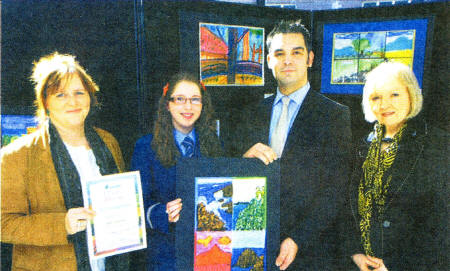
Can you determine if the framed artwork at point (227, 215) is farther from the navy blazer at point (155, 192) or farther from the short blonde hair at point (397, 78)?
the short blonde hair at point (397, 78)

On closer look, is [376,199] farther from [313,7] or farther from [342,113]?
[313,7]

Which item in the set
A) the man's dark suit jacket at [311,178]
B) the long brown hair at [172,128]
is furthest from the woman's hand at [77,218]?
the man's dark suit jacket at [311,178]

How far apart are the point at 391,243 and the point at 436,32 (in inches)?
33.5

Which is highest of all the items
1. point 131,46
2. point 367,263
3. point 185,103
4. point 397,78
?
point 131,46

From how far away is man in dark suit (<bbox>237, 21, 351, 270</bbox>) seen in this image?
117 cm

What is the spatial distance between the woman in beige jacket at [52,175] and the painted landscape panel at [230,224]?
399 millimetres

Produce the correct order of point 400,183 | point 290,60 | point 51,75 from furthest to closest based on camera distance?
1. point 290,60
2. point 400,183
3. point 51,75

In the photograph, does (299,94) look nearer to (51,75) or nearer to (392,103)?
(392,103)

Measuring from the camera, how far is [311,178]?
117 centimetres

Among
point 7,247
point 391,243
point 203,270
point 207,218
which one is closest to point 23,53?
point 7,247

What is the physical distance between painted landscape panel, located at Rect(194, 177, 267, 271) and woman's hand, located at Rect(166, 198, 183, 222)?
0.21 ft

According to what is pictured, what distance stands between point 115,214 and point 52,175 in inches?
9.9

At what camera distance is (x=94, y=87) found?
1044mm

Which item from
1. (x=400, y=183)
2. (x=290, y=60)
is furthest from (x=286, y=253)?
(x=290, y=60)
